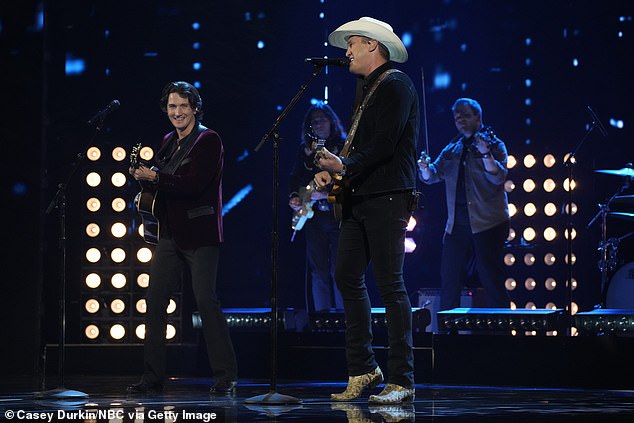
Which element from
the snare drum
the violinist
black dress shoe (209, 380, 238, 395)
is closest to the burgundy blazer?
black dress shoe (209, 380, 238, 395)

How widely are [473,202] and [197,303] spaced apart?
2849 millimetres

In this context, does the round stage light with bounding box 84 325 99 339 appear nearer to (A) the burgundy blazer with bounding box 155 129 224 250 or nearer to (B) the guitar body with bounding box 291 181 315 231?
(B) the guitar body with bounding box 291 181 315 231

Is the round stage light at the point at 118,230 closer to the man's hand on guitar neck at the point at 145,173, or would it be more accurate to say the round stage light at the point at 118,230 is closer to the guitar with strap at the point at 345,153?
the man's hand on guitar neck at the point at 145,173

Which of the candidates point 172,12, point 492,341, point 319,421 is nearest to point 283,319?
point 492,341

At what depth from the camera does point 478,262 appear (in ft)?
26.5

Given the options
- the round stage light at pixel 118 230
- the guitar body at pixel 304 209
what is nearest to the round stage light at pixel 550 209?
the guitar body at pixel 304 209

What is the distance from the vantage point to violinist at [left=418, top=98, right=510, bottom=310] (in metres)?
8.02

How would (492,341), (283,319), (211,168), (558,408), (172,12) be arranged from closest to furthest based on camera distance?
(558,408)
(211,168)
(492,341)
(283,319)
(172,12)

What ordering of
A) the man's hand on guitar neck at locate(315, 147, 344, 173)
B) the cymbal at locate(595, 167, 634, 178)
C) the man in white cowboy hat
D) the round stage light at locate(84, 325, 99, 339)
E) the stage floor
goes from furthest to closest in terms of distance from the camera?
the cymbal at locate(595, 167, 634, 178) < the round stage light at locate(84, 325, 99, 339) < the man in white cowboy hat < the man's hand on guitar neck at locate(315, 147, 344, 173) < the stage floor

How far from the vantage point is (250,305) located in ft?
28.8

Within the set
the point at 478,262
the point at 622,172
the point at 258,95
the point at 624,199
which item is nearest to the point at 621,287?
the point at 624,199

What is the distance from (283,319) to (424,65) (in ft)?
10.7

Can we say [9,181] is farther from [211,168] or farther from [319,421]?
[319,421]

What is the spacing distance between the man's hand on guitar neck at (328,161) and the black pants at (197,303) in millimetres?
1379
